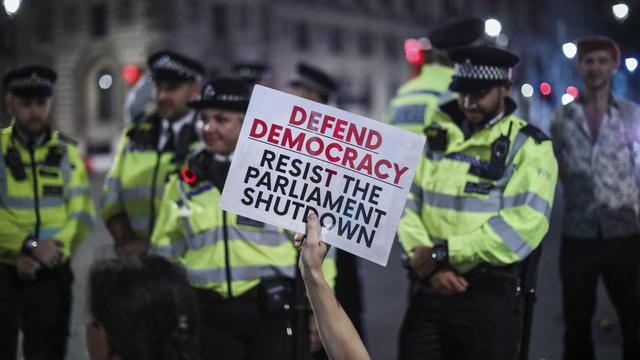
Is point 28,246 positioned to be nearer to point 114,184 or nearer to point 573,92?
point 114,184

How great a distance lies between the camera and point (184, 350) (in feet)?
7.13

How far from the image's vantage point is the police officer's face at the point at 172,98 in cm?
534

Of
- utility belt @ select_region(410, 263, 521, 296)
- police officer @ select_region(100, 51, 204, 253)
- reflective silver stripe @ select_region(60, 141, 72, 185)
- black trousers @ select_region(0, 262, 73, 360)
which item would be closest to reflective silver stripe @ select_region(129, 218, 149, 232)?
police officer @ select_region(100, 51, 204, 253)

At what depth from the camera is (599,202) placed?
5133 mm

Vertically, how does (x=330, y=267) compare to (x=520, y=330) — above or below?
above

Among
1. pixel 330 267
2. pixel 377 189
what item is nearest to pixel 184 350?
pixel 377 189

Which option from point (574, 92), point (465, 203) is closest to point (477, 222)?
point (465, 203)

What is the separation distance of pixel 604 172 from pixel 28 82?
3.72 m

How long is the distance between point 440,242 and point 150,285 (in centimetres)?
210

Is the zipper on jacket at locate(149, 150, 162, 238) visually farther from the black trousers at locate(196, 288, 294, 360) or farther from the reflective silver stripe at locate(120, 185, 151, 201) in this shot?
the black trousers at locate(196, 288, 294, 360)

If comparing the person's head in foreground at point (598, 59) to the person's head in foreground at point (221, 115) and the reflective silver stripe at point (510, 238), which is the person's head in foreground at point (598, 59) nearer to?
the reflective silver stripe at point (510, 238)

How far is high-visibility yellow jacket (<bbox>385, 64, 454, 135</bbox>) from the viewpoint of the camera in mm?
5691

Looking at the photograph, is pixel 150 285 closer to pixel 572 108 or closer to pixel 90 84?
pixel 572 108

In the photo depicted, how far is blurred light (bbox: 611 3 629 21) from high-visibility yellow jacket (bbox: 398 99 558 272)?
304 cm
